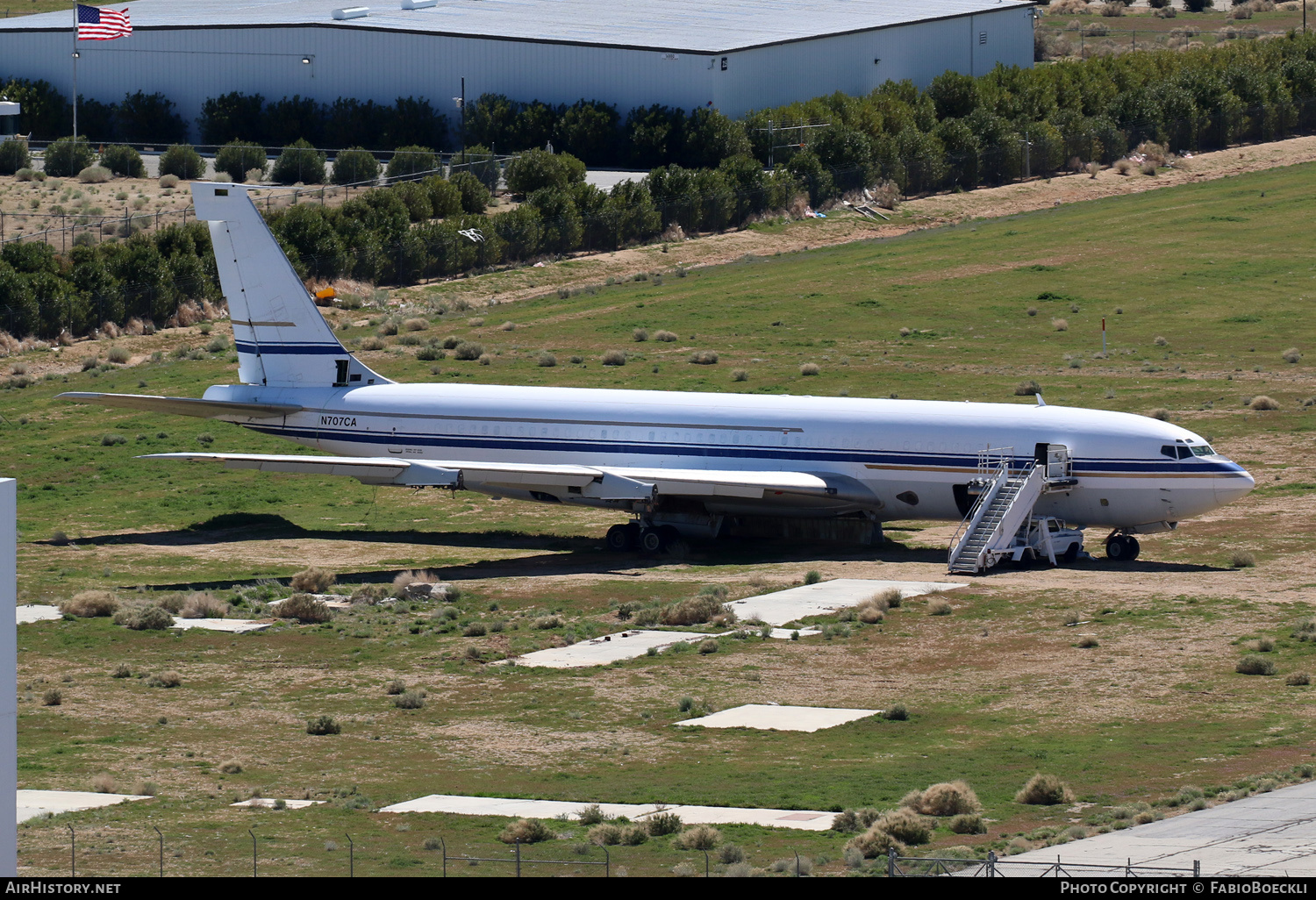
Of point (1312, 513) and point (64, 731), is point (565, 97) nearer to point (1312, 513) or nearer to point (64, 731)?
point (1312, 513)

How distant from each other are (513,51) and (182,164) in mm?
24312

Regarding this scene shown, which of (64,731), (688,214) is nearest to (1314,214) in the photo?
(688,214)

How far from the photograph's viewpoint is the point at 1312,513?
59812 mm

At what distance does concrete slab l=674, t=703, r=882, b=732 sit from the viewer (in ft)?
127

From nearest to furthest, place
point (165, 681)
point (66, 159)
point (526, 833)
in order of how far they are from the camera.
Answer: point (526, 833), point (165, 681), point (66, 159)

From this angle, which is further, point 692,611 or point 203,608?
point 203,608

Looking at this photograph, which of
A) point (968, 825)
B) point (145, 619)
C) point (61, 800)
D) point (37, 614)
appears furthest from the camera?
point (37, 614)

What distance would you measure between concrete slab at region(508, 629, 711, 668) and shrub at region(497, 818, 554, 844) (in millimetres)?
13900

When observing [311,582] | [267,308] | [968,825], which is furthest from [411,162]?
[968,825]

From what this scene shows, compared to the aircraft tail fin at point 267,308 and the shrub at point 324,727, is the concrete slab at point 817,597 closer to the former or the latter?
the shrub at point 324,727

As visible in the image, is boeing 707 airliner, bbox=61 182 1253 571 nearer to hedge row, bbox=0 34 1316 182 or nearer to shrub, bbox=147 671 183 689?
shrub, bbox=147 671 183 689

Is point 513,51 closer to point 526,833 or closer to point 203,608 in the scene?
point 203,608

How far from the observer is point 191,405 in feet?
204

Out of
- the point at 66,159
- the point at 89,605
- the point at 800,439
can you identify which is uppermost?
the point at 66,159
